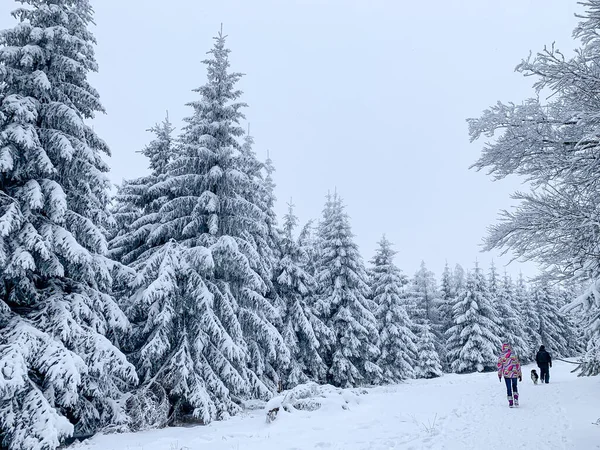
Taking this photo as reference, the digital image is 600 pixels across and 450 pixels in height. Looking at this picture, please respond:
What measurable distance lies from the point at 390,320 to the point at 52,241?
24856mm

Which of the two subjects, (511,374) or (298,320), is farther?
(298,320)

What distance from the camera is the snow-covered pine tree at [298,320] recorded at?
2258 centimetres

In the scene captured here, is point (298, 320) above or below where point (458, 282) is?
below

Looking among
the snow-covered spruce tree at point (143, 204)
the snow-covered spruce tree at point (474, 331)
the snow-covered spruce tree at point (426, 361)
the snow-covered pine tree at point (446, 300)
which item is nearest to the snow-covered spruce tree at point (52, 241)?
the snow-covered spruce tree at point (143, 204)

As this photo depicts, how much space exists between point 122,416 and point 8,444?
11.2 ft

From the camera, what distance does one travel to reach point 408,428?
934cm

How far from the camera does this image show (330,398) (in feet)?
44.2

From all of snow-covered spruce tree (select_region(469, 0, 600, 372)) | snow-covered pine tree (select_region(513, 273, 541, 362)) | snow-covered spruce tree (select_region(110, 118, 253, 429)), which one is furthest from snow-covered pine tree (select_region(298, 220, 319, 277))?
snow-covered pine tree (select_region(513, 273, 541, 362))

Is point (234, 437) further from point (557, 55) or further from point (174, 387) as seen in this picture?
point (557, 55)

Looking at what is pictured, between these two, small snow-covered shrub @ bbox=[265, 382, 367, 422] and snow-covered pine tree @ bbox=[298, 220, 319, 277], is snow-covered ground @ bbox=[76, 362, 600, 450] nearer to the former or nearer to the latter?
small snow-covered shrub @ bbox=[265, 382, 367, 422]

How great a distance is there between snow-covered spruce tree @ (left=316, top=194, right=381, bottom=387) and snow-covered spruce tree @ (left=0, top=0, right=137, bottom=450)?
15.5m

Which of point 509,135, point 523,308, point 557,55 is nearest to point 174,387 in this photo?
point 509,135

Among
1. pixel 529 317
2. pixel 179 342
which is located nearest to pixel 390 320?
pixel 179 342

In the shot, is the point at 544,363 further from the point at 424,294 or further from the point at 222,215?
the point at 424,294
